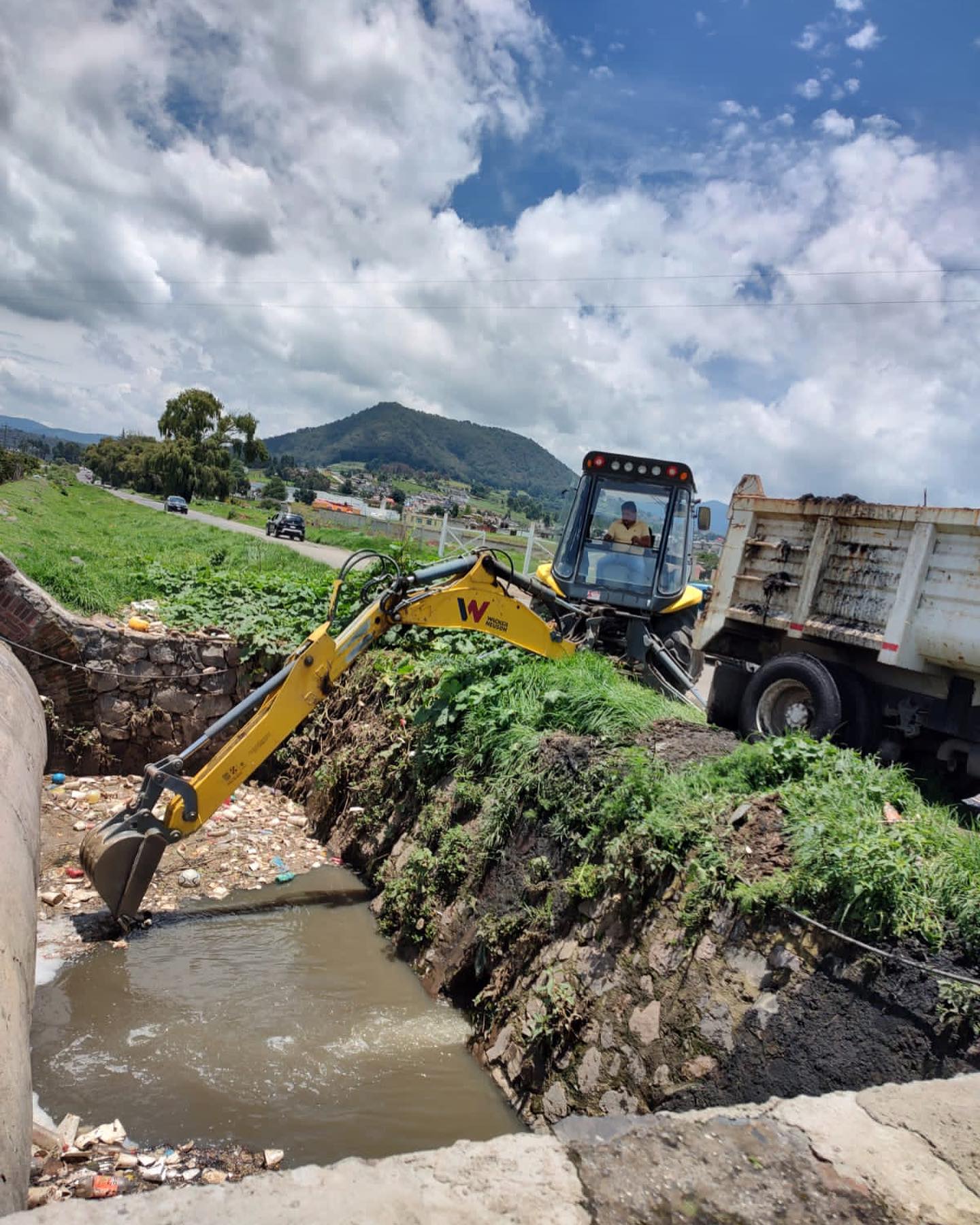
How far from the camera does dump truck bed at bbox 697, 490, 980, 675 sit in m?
5.20

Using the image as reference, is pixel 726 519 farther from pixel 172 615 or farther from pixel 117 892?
pixel 172 615

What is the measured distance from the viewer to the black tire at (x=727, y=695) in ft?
22.0

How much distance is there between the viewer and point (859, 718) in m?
5.67

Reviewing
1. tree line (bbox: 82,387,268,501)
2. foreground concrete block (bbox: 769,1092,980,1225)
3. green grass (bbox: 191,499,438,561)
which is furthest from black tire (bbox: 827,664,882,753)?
tree line (bbox: 82,387,268,501)

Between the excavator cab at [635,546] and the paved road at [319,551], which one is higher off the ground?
the excavator cab at [635,546]

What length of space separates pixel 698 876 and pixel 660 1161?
69.8 inches

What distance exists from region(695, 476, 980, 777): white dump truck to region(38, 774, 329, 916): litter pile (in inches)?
162

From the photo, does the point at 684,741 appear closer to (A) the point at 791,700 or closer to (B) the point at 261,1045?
(A) the point at 791,700

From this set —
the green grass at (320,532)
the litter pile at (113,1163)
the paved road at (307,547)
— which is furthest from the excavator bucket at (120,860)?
the paved road at (307,547)

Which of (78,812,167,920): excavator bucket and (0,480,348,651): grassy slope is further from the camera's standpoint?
(0,480,348,651): grassy slope

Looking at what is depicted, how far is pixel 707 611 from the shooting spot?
711 cm

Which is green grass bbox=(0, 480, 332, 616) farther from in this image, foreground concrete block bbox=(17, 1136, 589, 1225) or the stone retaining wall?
foreground concrete block bbox=(17, 1136, 589, 1225)

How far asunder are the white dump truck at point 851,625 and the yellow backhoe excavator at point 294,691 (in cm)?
118

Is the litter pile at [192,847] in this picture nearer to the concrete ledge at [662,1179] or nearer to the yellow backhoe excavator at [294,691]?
the yellow backhoe excavator at [294,691]
